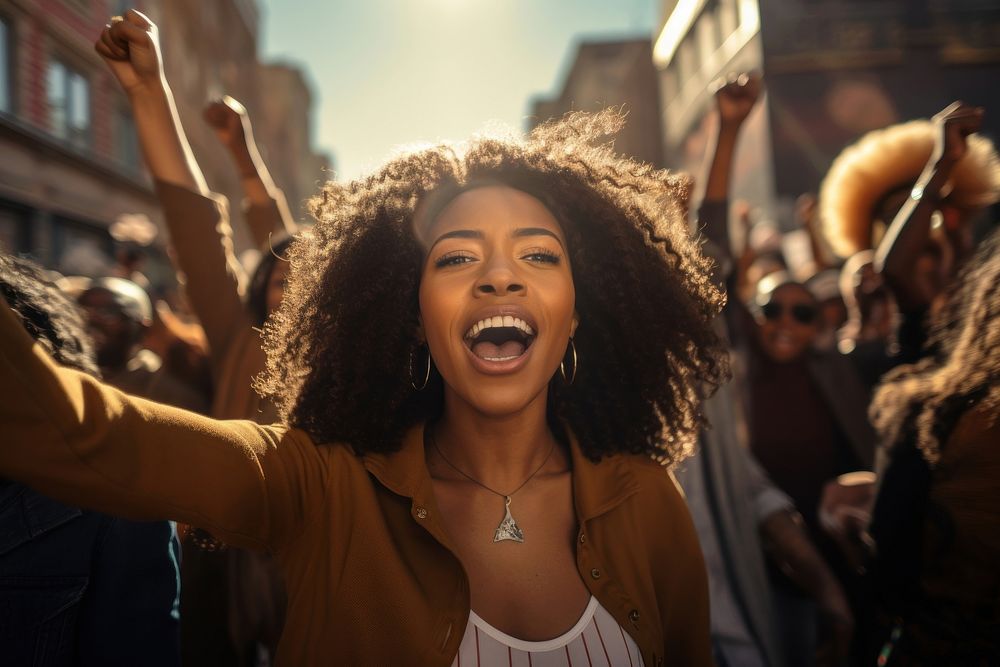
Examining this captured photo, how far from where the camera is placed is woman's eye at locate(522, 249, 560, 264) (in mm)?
1899

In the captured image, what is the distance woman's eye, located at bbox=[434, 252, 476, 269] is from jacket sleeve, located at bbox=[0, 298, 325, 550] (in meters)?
0.66

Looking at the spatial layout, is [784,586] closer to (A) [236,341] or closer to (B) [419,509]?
(B) [419,509]

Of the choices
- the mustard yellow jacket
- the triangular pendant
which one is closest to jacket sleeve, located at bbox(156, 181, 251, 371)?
the mustard yellow jacket

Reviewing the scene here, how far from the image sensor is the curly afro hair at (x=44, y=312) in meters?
1.69

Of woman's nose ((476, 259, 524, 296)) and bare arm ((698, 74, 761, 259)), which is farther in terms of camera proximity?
bare arm ((698, 74, 761, 259))

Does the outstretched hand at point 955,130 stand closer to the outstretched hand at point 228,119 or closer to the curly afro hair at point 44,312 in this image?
the outstretched hand at point 228,119

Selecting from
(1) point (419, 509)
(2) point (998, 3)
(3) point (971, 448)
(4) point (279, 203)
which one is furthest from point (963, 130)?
(2) point (998, 3)

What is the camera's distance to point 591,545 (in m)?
1.78

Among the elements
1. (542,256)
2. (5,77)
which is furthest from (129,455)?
(5,77)

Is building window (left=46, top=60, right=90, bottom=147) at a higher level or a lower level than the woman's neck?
higher

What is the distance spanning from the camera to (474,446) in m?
1.92

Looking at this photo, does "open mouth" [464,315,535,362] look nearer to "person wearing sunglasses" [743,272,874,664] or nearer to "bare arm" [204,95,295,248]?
"bare arm" [204,95,295,248]

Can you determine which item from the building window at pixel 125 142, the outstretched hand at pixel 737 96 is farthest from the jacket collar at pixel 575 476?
the building window at pixel 125 142

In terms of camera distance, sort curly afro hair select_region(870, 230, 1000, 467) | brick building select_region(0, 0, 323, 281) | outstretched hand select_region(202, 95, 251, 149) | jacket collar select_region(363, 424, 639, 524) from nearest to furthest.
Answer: jacket collar select_region(363, 424, 639, 524), curly afro hair select_region(870, 230, 1000, 467), outstretched hand select_region(202, 95, 251, 149), brick building select_region(0, 0, 323, 281)
